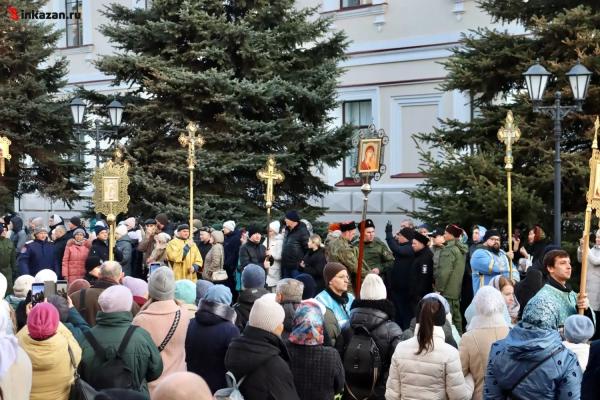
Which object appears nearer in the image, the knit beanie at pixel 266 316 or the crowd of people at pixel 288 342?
the crowd of people at pixel 288 342

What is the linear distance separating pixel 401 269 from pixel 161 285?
7.38m

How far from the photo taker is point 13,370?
6941mm

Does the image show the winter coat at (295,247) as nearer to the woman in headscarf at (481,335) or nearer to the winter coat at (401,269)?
the winter coat at (401,269)

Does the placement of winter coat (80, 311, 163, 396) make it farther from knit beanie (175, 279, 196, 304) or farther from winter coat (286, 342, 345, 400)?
knit beanie (175, 279, 196, 304)

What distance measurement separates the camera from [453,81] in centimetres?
1953

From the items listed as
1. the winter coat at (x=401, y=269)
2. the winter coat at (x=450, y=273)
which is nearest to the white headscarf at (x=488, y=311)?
the winter coat at (x=450, y=273)

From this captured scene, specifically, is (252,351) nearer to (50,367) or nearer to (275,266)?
(50,367)

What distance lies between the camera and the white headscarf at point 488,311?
308 inches

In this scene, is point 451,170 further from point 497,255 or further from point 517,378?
point 517,378

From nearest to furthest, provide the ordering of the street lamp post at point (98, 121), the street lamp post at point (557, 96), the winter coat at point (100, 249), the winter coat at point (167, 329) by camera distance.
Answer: the winter coat at point (167, 329), the street lamp post at point (557, 96), the winter coat at point (100, 249), the street lamp post at point (98, 121)

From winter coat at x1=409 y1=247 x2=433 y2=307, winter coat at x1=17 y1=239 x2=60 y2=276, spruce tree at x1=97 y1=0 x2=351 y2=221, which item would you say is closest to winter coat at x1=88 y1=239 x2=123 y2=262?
winter coat at x1=17 y1=239 x2=60 y2=276

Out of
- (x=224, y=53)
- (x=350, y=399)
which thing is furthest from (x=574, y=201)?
(x=350, y=399)

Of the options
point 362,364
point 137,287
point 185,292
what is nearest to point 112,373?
point 185,292

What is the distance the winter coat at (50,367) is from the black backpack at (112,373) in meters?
0.24
